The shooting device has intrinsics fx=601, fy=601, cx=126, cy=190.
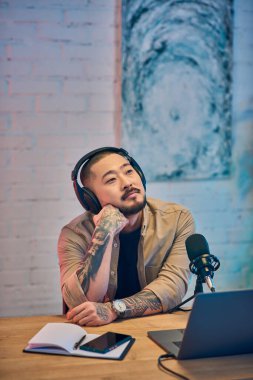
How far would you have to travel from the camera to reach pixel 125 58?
355cm

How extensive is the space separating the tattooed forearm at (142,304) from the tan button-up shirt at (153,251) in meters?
0.04

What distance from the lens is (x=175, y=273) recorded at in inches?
89.7

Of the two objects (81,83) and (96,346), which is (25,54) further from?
(96,346)

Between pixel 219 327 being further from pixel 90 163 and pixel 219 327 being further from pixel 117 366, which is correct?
pixel 90 163

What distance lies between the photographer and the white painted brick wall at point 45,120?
136 inches

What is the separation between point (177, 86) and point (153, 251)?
61.7 inches

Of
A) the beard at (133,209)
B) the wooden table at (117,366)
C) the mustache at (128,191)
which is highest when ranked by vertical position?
the mustache at (128,191)

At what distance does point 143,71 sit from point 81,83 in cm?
38

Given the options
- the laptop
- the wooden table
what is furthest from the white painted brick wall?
the laptop

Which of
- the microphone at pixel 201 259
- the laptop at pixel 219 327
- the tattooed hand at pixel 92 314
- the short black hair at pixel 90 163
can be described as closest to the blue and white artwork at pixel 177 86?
the short black hair at pixel 90 163

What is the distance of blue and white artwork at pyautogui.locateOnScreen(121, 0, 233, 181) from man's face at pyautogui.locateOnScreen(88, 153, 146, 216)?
3.92 ft

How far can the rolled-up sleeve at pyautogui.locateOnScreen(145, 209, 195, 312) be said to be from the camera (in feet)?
7.09

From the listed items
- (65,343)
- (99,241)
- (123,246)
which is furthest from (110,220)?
(65,343)

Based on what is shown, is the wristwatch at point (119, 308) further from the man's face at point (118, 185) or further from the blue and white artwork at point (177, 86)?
the blue and white artwork at point (177, 86)
